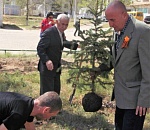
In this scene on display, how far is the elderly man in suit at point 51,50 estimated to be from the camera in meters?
4.45

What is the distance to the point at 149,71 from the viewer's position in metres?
2.80

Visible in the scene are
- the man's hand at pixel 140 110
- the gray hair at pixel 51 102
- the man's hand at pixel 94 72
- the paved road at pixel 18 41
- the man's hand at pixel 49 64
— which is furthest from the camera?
the paved road at pixel 18 41

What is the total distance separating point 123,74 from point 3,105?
1.22m

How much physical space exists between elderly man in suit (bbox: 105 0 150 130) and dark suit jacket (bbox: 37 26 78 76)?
1.62 metres

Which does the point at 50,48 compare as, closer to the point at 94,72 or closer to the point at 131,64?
the point at 94,72

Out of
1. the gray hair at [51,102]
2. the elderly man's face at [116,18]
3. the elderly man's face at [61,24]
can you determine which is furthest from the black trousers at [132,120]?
the elderly man's face at [61,24]

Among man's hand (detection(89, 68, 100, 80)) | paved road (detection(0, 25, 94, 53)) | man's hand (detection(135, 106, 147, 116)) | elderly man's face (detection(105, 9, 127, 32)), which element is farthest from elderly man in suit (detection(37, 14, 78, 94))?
paved road (detection(0, 25, 94, 53))

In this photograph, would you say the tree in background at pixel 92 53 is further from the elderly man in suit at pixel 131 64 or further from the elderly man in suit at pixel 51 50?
the elderly man in suit at pixel 131 64

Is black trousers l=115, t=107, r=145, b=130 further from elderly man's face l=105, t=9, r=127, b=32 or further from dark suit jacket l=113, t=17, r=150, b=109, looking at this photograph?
elderly man's face l=105, t=9, r=127, b=32

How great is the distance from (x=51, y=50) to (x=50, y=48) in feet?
0.12

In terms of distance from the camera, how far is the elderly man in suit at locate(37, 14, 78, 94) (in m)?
4.45

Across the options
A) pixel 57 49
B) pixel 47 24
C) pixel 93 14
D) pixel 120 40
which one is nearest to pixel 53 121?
pixel 57 49

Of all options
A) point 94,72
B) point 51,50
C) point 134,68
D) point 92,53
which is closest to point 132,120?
point 134,68

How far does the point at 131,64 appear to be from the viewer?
2889mm
